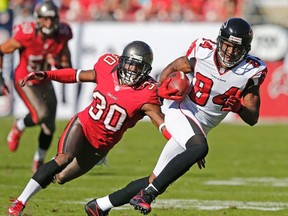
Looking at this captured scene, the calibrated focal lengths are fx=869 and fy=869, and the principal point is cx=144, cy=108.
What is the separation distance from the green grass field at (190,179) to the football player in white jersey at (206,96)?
842 millimetres

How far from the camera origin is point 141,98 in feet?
20.7

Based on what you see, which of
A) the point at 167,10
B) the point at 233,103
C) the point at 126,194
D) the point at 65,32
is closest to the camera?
the point at 233,103

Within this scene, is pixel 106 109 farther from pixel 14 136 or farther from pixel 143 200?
pixel 14 136

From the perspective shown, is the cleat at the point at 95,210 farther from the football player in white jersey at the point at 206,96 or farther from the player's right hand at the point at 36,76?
the player's right hand at the point at 36,76

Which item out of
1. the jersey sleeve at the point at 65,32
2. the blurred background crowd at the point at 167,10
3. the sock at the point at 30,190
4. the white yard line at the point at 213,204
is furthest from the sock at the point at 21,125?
the blurred background crowd at the point at 167,10

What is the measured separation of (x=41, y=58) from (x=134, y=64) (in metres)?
3.74

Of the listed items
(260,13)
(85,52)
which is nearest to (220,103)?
(85,52)

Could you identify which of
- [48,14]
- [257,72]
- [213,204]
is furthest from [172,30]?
[257,72]

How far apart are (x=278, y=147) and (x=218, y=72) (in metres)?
6.78

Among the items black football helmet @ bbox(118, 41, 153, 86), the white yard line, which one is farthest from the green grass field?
black football helmet @ bbox(118, 41, 153, 86)

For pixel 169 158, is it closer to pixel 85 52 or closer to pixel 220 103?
pixel 220 103

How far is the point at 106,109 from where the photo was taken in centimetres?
641

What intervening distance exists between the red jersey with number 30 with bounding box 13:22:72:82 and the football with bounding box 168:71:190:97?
151 inches

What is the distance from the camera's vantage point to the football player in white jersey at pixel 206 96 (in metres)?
6.09
